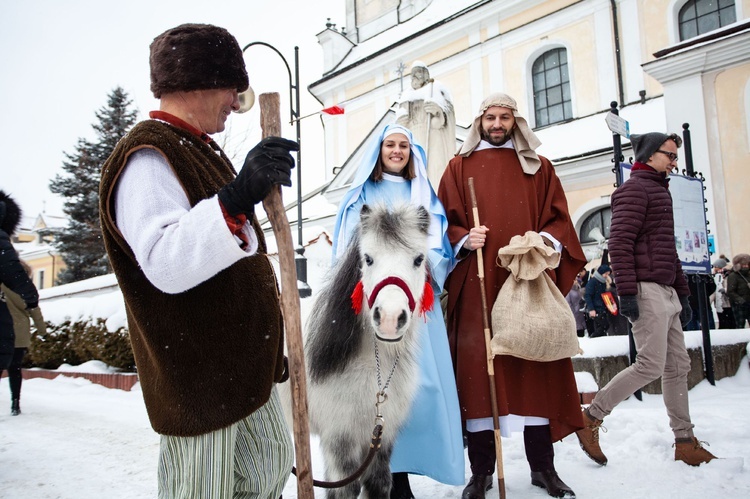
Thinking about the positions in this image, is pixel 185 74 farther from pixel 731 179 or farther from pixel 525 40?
pixel 525 40

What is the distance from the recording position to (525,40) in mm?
20906

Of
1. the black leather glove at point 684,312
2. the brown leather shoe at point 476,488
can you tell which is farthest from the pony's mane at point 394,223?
the black leather glove at point 684,312

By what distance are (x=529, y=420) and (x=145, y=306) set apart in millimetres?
2736

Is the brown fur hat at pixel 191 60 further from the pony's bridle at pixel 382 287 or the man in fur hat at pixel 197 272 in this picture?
the pony's bridle at pixel 382 287

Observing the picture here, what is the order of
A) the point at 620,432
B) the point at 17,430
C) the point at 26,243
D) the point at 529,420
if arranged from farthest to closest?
the point at 26,243
the point at 17,430
the point at 620,432
the point at 529,420

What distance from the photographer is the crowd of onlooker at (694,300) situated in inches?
352

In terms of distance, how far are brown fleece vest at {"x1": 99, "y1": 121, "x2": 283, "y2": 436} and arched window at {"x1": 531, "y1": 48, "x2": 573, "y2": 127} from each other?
20.6 metres

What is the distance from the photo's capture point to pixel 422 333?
3.15 meters

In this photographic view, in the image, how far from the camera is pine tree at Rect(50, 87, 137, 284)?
27062mm

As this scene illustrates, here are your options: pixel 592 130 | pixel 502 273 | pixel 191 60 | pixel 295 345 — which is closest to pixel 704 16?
pixel 592 130

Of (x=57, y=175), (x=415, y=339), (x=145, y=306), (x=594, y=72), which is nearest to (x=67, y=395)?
(x=415, y=339)

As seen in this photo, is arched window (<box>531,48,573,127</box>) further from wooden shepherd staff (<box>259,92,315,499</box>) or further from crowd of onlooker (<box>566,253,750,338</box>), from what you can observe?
wooden shepherd staff (<box>259,92,315,499</box>)

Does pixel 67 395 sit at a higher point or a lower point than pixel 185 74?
lower

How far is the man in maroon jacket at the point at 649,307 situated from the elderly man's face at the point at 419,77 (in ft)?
10.4
